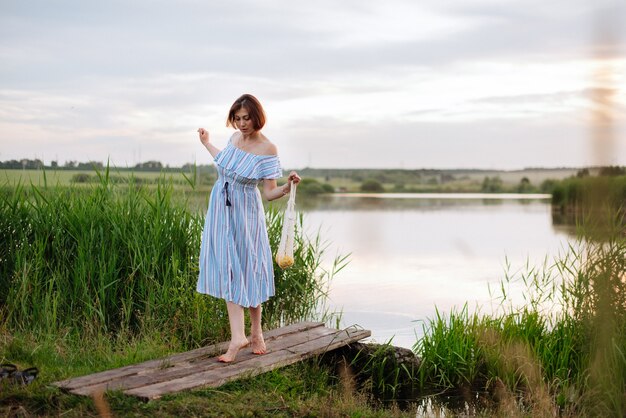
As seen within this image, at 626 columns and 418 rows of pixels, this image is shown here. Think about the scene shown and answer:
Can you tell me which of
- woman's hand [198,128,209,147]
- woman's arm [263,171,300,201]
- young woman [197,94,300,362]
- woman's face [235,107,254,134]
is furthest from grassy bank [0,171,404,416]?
woman's face [235,107,254,134]

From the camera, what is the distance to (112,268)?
21.0ft

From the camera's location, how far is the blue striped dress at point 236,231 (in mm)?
5102

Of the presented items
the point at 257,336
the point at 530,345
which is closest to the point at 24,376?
the point at 257,336

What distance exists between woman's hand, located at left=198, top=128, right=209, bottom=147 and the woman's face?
0.28m

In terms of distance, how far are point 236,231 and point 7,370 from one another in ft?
5.66

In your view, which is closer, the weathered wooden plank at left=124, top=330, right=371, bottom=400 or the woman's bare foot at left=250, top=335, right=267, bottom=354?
the weathered wooden plank at left=124, top=330, right=371, bottom=400

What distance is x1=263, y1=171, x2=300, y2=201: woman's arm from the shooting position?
499 cm

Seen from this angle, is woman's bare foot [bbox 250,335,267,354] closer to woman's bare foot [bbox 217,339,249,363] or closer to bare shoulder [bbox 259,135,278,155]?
woman's bare foot [bbox 217,339,249,363]

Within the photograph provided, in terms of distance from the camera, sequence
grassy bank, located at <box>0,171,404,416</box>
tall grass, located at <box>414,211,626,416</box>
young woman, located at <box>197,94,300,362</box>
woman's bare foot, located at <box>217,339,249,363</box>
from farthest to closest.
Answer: tall grass, located at <box>414,211,626,416</box> → grassy bank, located at <box>0,171,404,416</box> → young woman, located at <box>197,94,300,362</box> → woman's bare foot, located at <box>217,339,249,363</box>

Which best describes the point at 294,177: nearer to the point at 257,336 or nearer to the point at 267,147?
the point at 267,147

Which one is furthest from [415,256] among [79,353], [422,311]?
[79,353]

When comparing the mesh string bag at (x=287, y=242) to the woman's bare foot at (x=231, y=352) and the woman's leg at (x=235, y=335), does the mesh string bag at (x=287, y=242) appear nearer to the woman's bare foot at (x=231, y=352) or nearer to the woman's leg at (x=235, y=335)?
the woman's leg at (x=235, y=335)

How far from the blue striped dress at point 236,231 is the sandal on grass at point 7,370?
134 cm

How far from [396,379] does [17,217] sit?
13.0ft
